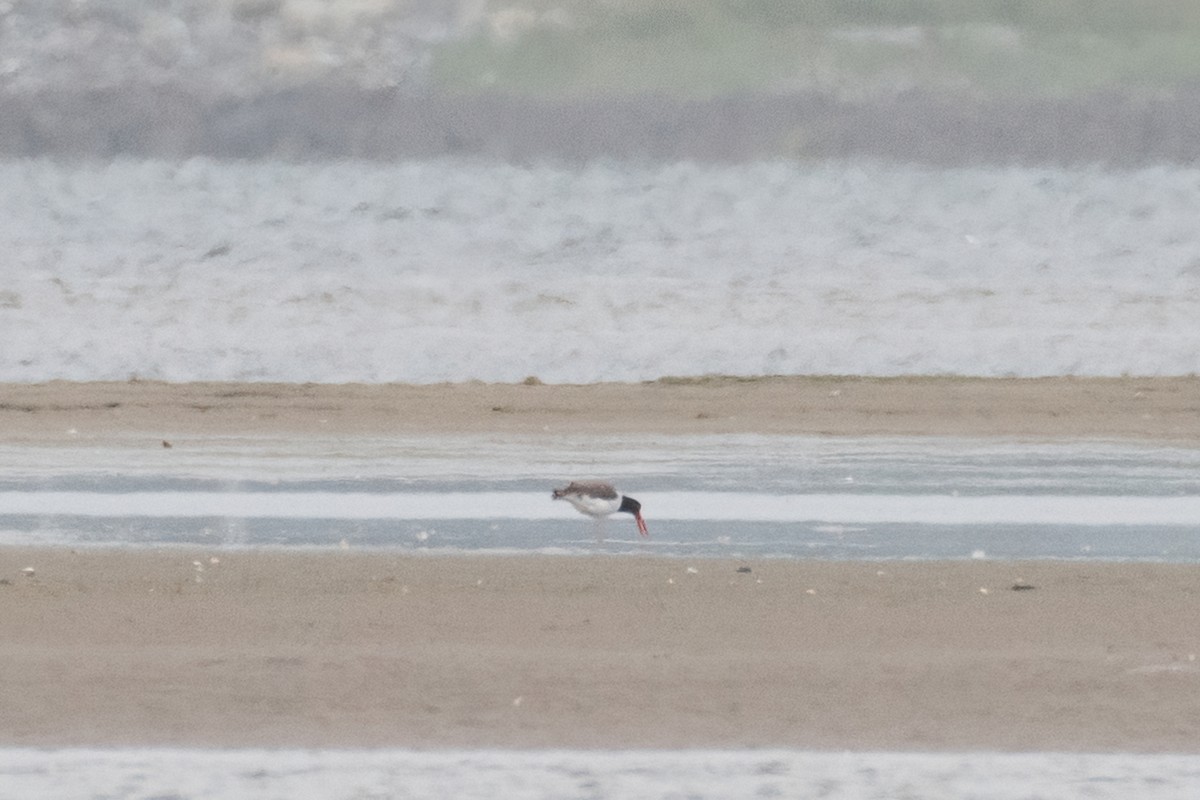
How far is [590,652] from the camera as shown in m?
7.36

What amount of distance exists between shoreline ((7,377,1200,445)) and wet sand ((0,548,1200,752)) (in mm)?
5432

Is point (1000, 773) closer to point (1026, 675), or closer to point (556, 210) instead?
point (1026, 675)

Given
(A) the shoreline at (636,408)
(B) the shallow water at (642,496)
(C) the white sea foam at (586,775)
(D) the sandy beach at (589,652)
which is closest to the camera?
(C) the white sea foam at (586,775)

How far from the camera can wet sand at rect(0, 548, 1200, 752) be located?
6344 millimetres

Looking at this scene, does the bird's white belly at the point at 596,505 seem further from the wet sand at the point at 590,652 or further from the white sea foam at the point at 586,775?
the white sea foam at the point at 586,775

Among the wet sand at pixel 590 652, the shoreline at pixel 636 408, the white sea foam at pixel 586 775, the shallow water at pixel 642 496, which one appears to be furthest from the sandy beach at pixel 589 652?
the shoreline at pixel 636 408

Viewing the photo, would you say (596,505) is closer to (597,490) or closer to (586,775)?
(597,490)

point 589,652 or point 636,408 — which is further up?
point 636,408

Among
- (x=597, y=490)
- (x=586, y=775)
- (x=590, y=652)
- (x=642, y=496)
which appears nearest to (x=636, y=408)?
(x=642, y=496)

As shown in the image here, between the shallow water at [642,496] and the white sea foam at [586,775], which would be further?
the shallow water at [642,496]

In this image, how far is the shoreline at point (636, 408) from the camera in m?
14.6

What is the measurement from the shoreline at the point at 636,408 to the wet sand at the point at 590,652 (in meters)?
5.43

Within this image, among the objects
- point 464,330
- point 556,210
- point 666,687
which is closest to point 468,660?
point 666,687

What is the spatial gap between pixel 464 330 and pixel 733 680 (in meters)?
13.8
